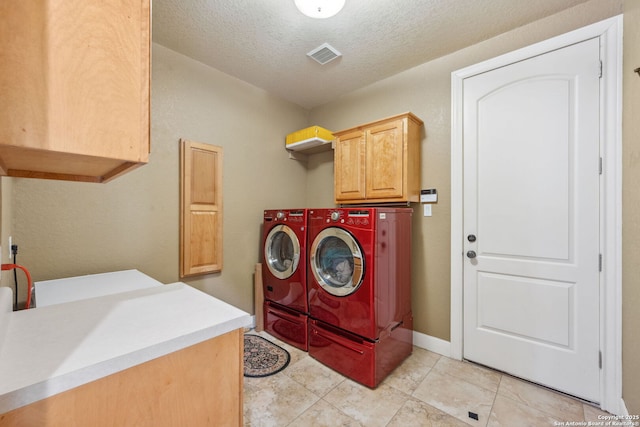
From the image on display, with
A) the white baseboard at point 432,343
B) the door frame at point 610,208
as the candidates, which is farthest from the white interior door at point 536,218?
the white baseboard at point 432,343

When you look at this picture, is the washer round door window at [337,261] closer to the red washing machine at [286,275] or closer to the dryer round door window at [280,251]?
the red washing machine at [286,275]

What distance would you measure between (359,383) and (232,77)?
294 cm

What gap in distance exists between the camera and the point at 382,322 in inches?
75.7

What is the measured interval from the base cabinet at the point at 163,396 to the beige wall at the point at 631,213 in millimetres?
1959

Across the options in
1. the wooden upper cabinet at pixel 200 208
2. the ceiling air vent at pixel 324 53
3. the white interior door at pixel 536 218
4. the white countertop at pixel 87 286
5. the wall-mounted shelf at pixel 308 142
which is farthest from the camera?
the wall-mounted shelf at pixel 308 142

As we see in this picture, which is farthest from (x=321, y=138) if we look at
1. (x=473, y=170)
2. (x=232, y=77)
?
(x=473, y=170)

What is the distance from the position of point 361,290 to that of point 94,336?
1.50 meters

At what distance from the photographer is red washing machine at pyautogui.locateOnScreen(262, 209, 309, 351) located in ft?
7.62

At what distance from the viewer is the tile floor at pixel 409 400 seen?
5.10 feet

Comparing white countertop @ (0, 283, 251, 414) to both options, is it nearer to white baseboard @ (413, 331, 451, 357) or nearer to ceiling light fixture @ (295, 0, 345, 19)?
ceiling light fixture @ (295, 0, 345, 19)

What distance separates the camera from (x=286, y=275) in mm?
2451

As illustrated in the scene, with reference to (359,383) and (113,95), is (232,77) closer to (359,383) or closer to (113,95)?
(113,95)

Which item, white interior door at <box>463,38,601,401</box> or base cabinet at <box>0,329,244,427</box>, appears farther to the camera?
white interior door at <box>463,38,601,401</box>

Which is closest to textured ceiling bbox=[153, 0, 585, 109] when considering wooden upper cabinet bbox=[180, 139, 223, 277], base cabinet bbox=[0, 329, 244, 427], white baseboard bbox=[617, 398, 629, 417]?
wooden upper cabinet bbox=[180, 139, 223, 277]
